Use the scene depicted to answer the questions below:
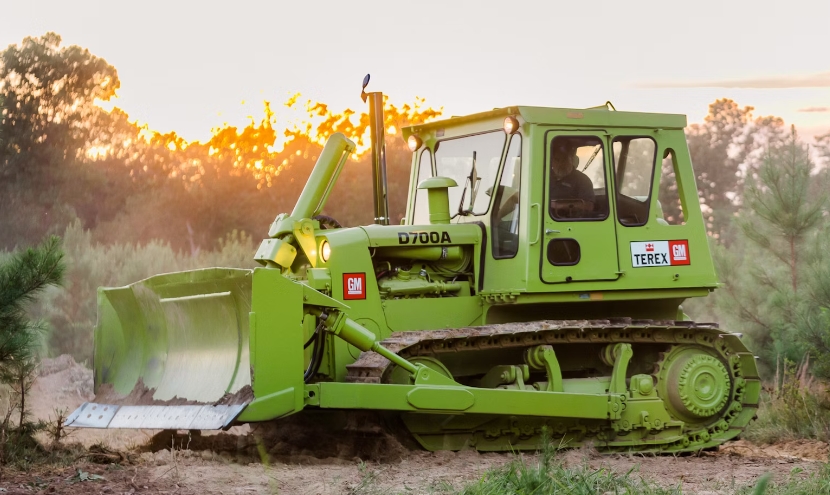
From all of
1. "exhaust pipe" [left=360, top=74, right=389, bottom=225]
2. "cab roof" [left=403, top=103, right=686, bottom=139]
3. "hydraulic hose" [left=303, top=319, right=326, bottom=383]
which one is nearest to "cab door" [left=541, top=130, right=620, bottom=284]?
"cab roof" [left=403, top=103, right=686, bottom=139]

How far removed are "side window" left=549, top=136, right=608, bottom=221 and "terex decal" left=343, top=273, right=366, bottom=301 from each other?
5.67 feet

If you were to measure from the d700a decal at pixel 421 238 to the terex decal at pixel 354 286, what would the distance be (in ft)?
1.66

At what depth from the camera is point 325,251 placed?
A: 9211 millimetres

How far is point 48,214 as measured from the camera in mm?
26109

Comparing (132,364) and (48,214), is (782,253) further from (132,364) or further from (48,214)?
(48,214)

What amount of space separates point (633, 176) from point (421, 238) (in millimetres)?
2037

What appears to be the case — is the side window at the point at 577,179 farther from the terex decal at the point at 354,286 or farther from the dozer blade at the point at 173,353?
the dozer blade at the point at 173,353

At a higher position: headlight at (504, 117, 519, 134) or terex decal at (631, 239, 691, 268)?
headlight at (504, 117, 519, 134)

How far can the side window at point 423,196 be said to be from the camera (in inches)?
414

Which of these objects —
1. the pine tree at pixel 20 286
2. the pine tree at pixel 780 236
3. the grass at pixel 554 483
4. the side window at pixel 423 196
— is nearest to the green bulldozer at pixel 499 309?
the side window at pixel 423 196

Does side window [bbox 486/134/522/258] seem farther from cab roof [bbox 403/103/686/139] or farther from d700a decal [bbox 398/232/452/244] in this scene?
d700a decal [bbox 398/232/452/244]

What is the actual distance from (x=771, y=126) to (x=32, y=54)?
1143 inches

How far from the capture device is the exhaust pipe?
10.1 m

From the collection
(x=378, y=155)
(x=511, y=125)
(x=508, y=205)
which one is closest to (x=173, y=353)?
(x=378, y=155)
